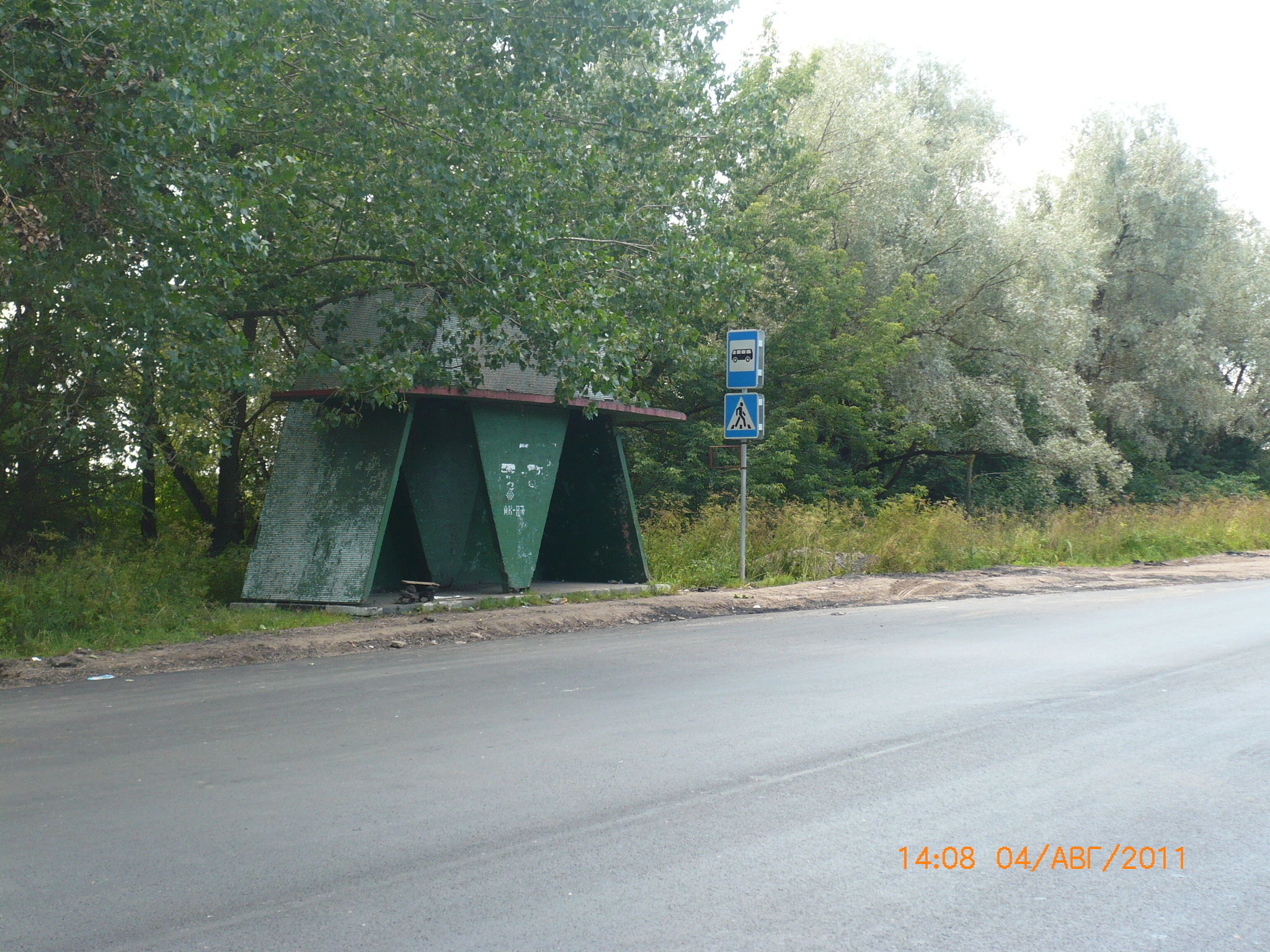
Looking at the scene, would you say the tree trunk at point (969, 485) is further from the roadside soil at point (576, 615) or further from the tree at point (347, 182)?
the tree at point (347, 182)

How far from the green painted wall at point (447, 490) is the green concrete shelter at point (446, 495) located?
0.02m

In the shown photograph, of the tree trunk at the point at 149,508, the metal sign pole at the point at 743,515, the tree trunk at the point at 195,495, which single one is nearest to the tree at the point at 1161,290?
the metal sign pole at the point at 743,515

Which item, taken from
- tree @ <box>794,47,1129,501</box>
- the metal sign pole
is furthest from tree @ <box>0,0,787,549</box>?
tree @ <box>794,47,1129,501</box>

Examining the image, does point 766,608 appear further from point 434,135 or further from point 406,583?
point 434,135

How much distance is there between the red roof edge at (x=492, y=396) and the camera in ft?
40.6

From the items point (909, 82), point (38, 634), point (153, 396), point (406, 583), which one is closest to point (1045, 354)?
point (909, 82)

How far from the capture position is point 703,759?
5.67m

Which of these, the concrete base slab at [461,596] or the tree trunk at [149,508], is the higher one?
the tree trunk at [149,508]

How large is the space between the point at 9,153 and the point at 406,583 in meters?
6.44

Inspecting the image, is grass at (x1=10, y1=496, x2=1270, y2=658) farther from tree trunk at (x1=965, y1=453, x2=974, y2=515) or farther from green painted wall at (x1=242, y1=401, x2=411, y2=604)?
tree trunk at (x1=965, y1=453, x2=974, y2=515)

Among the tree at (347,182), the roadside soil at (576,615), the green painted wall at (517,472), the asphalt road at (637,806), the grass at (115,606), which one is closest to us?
the asphalt road at (637,806)

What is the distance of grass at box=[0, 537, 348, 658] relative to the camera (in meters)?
9.77

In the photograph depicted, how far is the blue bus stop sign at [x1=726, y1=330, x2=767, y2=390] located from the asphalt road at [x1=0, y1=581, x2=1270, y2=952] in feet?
27.1

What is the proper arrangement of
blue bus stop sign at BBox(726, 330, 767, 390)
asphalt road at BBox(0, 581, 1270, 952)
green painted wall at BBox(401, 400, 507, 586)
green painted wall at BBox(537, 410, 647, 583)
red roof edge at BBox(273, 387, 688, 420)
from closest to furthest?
1. asphalt road at BBox(0, 581, 1270, 952)
2. red roof edge at BBox(273, 387, 688, 420)
3. green painted wall at BBox(401, 400, 507, 586)
4. green painted wall at BBox(537, 410, 647, 583)
5. blue bus stop sign at BBox(726, 330, 767, 390)
